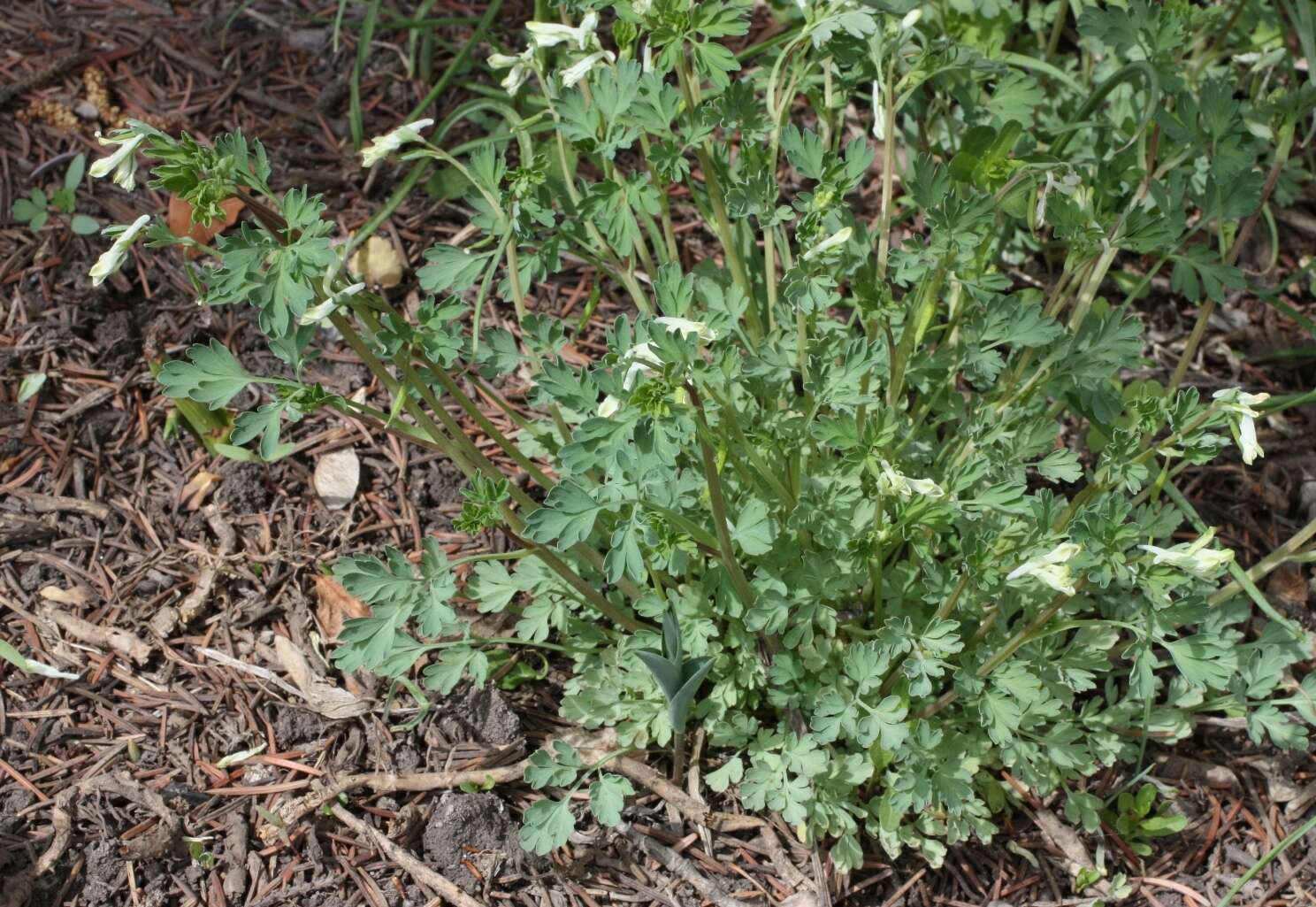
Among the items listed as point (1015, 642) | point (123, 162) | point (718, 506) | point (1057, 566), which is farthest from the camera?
point (1015, 642)

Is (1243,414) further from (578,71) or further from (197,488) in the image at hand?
(197,488)

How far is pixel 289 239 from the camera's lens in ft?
6.80

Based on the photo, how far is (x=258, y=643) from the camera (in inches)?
118

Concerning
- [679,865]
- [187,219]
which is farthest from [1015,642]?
[187,219]

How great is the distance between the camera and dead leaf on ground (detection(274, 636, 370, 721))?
9.43ft

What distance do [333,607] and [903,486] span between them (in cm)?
157

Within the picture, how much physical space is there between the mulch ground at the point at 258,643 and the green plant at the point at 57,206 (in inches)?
1.4

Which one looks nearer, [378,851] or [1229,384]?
[378,851]

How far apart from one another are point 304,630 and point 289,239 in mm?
1264

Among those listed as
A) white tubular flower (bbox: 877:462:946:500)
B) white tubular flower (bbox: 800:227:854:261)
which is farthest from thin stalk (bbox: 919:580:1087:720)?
white tubular flower (bbox: 800:227:854:261)

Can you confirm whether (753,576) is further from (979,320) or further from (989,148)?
(989,148)

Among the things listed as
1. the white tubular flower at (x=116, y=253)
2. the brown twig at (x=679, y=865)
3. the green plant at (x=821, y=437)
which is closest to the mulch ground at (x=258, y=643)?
the brown twig at (x=679, y=865)

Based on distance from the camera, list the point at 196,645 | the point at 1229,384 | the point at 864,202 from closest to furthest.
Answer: the point at 196,645 < the point at 1229,384 < the point at 864,202

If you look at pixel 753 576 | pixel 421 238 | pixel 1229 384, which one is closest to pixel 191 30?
pixel 421 238
